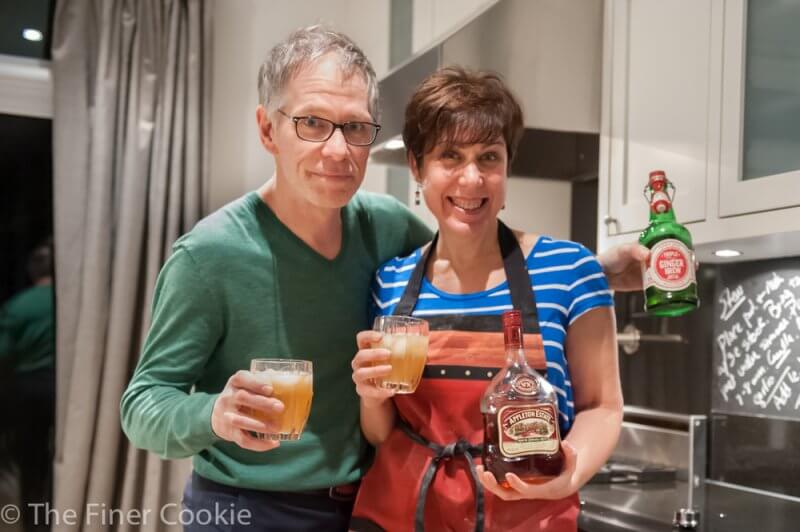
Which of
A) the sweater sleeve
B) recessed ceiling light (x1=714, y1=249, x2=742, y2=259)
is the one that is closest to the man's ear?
the sweater sleeve

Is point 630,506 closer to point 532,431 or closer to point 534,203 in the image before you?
point 532,431

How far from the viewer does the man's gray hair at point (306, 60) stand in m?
1.37

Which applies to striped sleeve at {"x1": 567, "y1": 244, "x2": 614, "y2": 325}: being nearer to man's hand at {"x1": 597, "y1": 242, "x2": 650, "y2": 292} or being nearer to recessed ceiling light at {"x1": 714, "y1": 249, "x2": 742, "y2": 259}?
man's hand at {"x1": 597, "y1": 242, "x2": 650, "y2": 292}

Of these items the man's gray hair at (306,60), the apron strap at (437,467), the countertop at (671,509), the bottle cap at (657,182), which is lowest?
the countertop at (671,509)

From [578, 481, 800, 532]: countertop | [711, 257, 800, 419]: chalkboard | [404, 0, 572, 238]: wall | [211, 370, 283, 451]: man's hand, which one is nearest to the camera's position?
[211, 370, 283, 451]: man's hand

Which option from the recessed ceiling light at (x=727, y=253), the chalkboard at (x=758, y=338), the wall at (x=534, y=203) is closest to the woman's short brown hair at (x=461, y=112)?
the recessed ceiling light at (x=727, y=253)

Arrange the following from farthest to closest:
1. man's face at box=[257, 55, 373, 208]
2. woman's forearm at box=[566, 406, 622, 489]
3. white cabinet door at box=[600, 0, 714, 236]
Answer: white cabinet door at box=[600, 0, 714, 236]
man's face at box=[257, 55, 373, 208]
woman's forearm at box=[566, 406, 622, 489]

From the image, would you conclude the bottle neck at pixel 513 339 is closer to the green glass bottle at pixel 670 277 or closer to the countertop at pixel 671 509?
the green glass bottle at pixel 670 277

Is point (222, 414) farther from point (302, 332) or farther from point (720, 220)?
point (720, 220)

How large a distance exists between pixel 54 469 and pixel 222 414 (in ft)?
8.32

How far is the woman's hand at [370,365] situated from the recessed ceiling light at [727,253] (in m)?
1.19

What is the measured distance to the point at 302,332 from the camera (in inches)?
56.2

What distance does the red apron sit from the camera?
4.22 feet

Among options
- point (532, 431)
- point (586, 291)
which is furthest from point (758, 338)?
point (532, 431)
